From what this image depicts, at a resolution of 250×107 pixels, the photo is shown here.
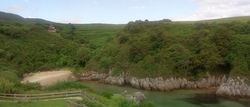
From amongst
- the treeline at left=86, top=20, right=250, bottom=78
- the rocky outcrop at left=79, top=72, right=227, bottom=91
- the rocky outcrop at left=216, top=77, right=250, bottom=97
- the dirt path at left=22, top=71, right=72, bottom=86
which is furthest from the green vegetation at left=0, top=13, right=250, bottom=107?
the dirt path at left=22, top=71, right=72, bottom=86

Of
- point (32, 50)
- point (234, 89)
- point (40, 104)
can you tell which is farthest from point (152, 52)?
point (40, 104)

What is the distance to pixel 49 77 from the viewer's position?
81.9 m

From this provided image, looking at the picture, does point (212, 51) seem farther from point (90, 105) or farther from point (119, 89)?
point (90, 105)

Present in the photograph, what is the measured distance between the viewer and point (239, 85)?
2384 inches

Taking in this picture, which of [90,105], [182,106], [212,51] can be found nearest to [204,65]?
[212,51]

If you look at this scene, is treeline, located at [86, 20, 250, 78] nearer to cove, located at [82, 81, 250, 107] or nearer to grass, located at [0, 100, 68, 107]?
cove, located at [82, 81, 250, 107]

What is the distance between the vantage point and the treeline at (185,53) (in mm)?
68438

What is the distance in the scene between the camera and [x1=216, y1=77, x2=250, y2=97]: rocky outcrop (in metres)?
59.3

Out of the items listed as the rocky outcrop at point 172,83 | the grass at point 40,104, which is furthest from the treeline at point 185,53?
the grass at point 40,104

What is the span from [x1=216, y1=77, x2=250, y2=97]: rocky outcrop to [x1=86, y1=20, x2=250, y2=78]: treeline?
218 cm

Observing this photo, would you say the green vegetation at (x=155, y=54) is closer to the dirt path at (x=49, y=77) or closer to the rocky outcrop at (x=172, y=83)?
the rocky outcrop at (x=172, y=83)

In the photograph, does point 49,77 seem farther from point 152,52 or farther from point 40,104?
point 40,104

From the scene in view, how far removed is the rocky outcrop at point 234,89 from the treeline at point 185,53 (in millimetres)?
2179

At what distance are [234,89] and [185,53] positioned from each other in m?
14.1
